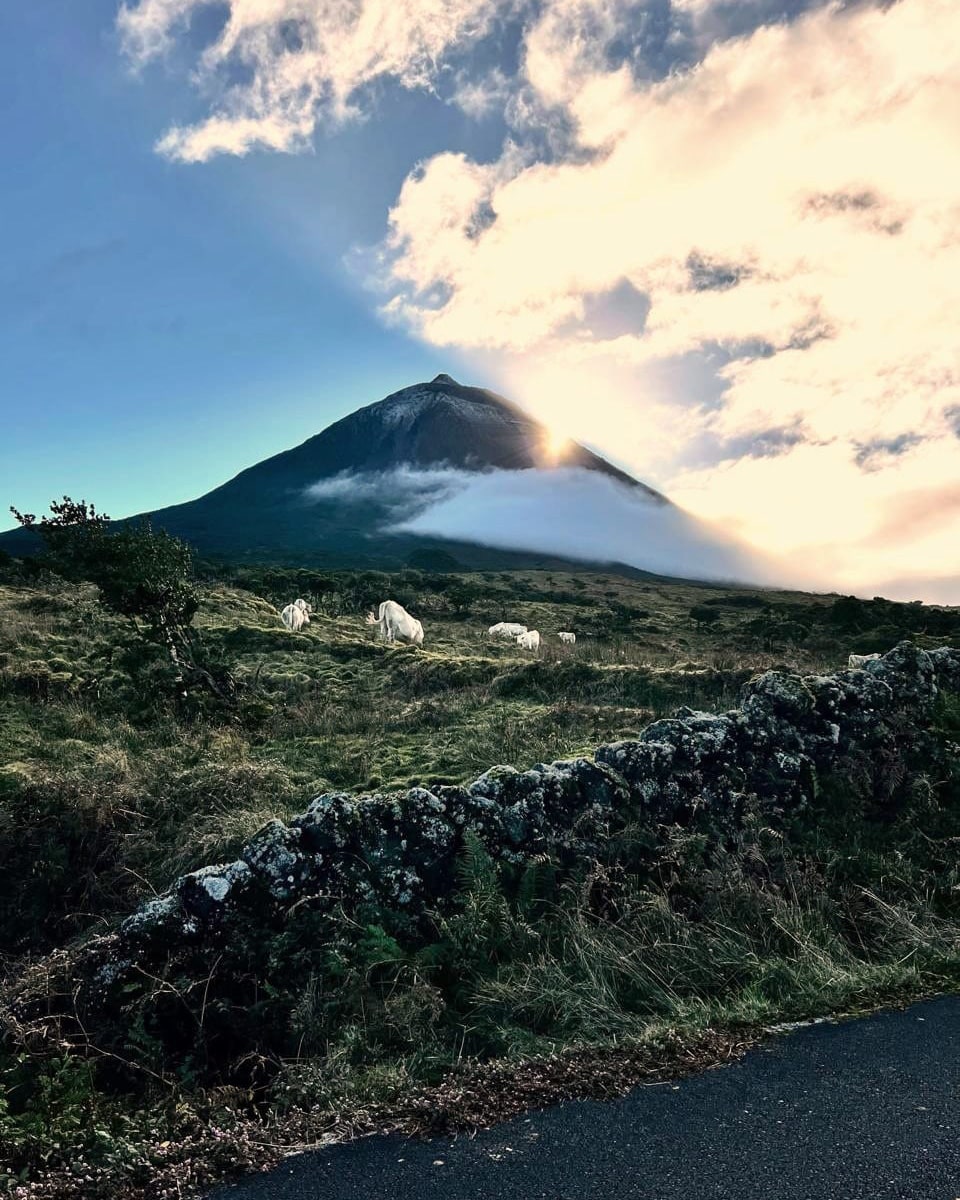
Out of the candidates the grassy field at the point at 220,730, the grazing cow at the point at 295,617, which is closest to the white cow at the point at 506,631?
the grassy field at the point at 220,730

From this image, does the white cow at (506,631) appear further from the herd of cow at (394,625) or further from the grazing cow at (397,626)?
the grazing cow at (397,626)

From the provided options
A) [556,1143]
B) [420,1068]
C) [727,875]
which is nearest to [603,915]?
[727,875]

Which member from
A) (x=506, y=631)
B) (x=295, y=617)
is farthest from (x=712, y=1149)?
(x=506, y=631)

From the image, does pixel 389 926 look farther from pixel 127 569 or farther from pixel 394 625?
pixel 394 625

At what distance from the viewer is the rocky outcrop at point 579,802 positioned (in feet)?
20.0

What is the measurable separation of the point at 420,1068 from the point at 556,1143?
1329 millimetres

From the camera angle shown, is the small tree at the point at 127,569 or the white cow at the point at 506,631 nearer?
the small tree at the point at 127,569

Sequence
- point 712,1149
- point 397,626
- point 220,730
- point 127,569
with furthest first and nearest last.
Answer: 1. point 397,626
2. point 127,569
3. point 220,730
4. point 712,1149

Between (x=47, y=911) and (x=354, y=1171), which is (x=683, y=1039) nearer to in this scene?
(x=354, y=1171)

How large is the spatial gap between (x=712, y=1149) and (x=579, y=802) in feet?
12.7

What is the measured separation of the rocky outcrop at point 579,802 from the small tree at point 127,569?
1060 cm

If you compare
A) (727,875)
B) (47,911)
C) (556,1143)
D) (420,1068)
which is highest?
(727,875)

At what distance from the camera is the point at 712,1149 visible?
356cm

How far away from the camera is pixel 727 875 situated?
21.3 ft
